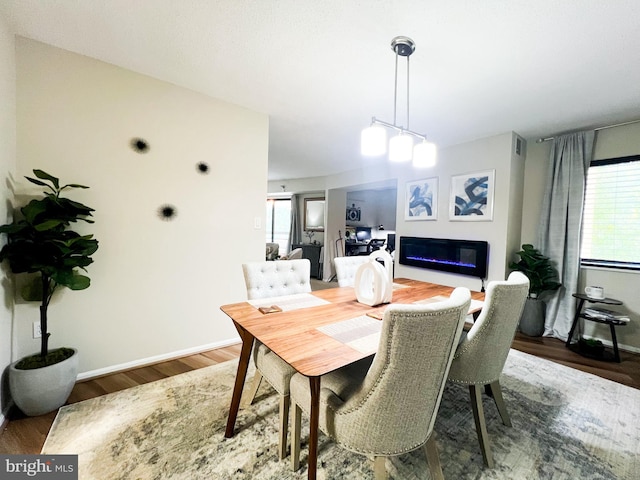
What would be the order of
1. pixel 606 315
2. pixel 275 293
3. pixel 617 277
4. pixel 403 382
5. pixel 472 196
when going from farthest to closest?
pixel 472 196 → pixel 617 277 → pixel 606 315 → pixel 275 293 → pixel 403 382

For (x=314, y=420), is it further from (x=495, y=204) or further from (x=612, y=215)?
(x=612, y=215)

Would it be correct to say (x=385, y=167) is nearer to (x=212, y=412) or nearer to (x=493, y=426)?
(x=493, y=426)

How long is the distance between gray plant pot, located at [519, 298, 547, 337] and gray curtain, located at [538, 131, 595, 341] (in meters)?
0.16

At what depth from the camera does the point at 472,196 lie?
358 centimetres

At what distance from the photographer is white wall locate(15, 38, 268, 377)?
1.98m

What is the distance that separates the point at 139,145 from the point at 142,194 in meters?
0.41

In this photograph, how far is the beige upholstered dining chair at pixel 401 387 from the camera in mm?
916

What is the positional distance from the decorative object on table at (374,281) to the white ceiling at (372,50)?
1.38m

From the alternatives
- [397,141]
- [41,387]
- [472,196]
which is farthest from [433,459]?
[472,196]

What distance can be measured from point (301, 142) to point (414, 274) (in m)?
2.62

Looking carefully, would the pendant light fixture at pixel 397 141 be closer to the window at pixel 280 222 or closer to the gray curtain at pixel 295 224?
the gray curtain at pixel 295 224

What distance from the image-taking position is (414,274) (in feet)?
14.1

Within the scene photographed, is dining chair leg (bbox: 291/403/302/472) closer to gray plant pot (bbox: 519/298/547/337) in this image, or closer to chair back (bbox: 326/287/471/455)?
chair back (bbox: 326/287/471/455)

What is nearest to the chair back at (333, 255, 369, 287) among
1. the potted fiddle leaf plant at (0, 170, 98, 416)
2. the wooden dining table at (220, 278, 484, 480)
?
the wooden dining table at (220, 278, 484, 480)
